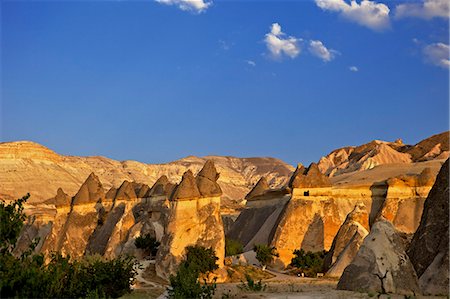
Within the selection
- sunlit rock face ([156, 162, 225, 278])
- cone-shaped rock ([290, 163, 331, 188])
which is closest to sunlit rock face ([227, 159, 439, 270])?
cone-shaped rock ([290, 163, 331, 188])

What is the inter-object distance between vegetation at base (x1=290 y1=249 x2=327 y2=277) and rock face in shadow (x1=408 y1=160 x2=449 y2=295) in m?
9.94

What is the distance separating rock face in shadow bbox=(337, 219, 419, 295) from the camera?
406 inches

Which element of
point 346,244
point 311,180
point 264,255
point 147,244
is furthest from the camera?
point 311,180

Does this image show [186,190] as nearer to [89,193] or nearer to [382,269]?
[382,269]

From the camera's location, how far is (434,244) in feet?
38.1

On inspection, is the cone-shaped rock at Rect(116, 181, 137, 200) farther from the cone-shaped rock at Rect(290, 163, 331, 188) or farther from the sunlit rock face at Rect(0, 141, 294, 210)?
the sunlit rock face at Rect(0, 141, 294, 210)

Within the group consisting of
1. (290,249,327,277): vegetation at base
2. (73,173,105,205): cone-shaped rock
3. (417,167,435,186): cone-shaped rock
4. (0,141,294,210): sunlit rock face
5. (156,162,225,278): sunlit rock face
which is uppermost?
(0,141,294,210): sunlit rock face

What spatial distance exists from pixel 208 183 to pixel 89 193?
1438 centimetres

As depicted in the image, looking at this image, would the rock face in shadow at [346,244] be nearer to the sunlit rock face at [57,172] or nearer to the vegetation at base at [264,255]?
the vegetation at base at [264,255]

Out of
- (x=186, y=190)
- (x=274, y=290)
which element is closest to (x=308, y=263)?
(x=186, y=190)

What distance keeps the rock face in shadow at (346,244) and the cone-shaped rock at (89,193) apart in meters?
16.0

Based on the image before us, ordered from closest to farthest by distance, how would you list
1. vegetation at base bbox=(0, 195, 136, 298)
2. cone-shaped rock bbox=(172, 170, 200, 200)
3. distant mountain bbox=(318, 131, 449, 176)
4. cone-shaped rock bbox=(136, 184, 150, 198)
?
vegetation at base bbox=(0, 195, 136, 298) → cone-shaped rock bbox=(172, 170, 200, 200) → cone-shaped rock bbox=(136, 184, 150, 198) → distant mountain bbox=(318, 131, 449, 176)

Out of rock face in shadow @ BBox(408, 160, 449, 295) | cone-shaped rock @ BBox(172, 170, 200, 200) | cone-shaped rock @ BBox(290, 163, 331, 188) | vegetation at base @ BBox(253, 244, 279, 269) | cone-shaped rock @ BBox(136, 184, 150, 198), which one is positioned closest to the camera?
rock face in shadow @ BBox(408, 160, 449, 295)

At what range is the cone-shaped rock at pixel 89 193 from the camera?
32781 mm
